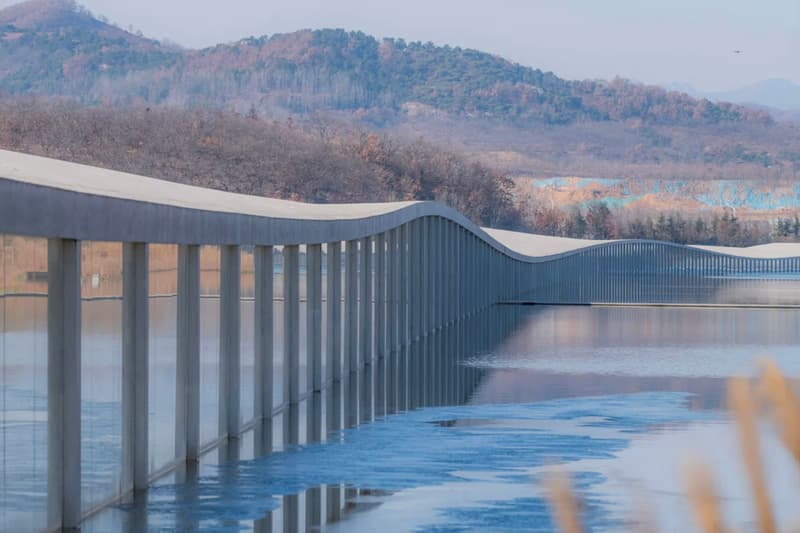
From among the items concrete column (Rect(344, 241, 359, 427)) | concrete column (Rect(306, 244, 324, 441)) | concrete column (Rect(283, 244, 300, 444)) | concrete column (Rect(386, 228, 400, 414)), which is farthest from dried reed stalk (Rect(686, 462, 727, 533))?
concrete column (Rect(386, 228, 400, 414))

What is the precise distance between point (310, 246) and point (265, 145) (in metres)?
90.1

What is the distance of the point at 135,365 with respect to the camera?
902cm

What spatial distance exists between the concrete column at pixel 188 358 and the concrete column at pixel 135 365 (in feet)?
3.86

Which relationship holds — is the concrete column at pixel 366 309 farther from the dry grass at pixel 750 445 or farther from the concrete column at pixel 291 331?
the dry grass at pixel 750 445

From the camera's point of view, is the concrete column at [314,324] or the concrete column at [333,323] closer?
the concrete column at [314,324]

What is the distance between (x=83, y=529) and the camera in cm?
786

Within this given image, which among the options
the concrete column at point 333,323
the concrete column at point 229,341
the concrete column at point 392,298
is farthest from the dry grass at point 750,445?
the concrete column at point 392,298

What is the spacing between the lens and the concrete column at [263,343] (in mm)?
13000

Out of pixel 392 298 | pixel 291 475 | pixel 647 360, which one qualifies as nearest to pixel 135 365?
pixel 291 475

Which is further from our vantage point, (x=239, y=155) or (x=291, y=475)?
(x=239, y=155)

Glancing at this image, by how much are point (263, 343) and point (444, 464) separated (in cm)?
272

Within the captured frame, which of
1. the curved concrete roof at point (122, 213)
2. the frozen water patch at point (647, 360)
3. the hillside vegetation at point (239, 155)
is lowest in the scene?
the frozen water patch at point (647, 360)

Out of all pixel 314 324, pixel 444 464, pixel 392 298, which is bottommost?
→ pixel 444 464

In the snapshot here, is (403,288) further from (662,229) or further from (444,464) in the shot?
(662,229)
